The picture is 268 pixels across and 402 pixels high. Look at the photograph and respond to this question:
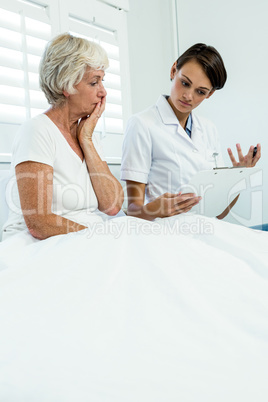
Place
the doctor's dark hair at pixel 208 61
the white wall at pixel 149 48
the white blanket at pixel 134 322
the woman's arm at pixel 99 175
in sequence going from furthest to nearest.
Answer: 1. the white wall at pixel 149 48
2. the doctor's dark hair at pixel 208 61
3. the woman's arm at pixel 99 175
4. the white blanket at pixel 134 322

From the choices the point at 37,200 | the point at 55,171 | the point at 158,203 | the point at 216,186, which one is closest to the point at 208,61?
the point at 216,186

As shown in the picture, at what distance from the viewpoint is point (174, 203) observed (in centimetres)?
141

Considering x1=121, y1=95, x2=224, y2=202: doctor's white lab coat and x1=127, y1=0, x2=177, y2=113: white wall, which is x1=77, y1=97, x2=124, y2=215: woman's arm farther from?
x1=127, y1=0, x2=177, y2=113: white wall

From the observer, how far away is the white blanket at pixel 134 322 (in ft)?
1.59

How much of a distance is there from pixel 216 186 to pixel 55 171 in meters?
0.60

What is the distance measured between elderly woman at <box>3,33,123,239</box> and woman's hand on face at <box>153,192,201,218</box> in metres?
0.20

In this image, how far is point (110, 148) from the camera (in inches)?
92.9

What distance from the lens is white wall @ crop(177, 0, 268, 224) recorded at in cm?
248

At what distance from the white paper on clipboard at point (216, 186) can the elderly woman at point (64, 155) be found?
0.32 m

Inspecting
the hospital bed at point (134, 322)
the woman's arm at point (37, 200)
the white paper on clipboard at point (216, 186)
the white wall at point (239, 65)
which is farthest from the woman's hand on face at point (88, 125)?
the white wall at point (239, 65)

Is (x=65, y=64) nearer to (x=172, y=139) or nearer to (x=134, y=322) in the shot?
(x=172, y=139)

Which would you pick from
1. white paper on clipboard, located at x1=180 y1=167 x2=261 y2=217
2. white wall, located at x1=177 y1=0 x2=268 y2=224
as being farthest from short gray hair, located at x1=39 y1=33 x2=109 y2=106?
white wall, located at x1=177 y1=0 x2=268 y2=224

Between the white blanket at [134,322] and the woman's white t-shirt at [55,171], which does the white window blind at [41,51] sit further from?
the white blanket at [134,322]

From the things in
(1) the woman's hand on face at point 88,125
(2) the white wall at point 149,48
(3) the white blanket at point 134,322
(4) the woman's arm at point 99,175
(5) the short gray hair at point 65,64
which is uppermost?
(2) the white wall at point 149,48
